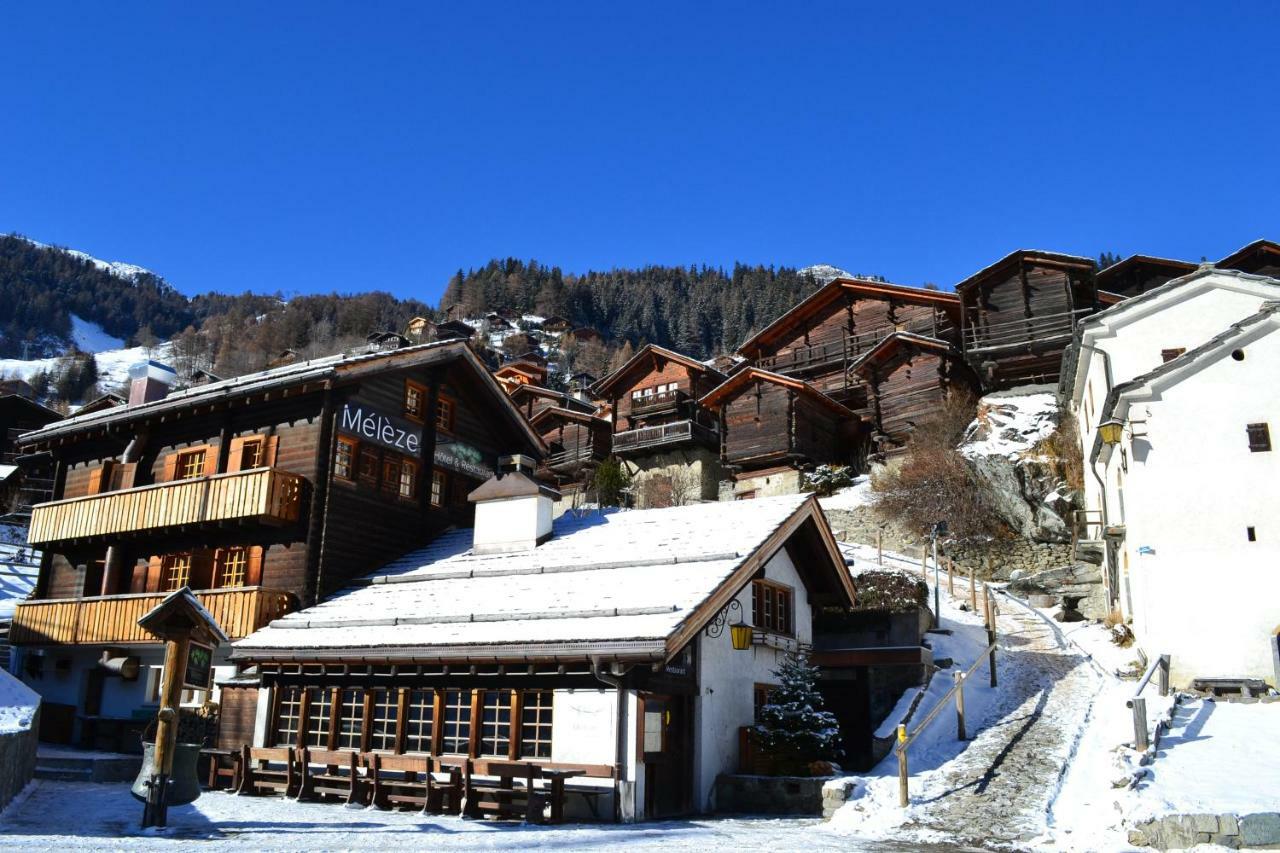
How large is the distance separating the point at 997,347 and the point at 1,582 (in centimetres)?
4092

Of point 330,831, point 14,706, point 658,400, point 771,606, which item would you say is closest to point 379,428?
point 14,706

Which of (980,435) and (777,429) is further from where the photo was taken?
(777,429)

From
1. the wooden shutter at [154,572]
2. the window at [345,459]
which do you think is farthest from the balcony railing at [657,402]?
the wooden shutter at [154,572]

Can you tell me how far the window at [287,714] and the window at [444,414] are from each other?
9172 millimetres

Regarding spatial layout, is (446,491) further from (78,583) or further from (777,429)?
(777,429)

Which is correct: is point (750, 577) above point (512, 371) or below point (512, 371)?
below

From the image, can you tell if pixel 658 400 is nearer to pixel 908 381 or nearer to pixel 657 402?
pixel 657 402

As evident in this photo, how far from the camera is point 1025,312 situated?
44.4m

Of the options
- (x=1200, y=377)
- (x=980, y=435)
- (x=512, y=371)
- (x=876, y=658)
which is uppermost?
(x=512, y=371)

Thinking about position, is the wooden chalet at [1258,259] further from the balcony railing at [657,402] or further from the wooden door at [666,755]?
the wooden door at [666,755]

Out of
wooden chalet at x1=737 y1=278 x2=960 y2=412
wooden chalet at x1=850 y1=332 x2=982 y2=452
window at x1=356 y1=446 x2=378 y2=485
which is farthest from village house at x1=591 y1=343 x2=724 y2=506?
window at x1=356 y1=446 x2=378 y2=485

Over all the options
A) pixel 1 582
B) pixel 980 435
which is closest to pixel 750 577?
pixel 980 435

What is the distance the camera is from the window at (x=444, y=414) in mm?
27484

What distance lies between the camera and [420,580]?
22.3 meters
